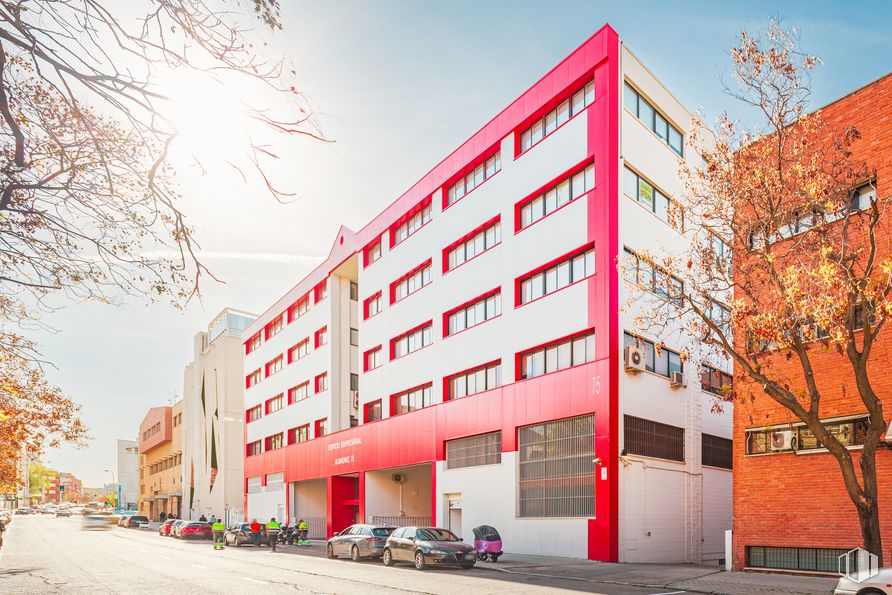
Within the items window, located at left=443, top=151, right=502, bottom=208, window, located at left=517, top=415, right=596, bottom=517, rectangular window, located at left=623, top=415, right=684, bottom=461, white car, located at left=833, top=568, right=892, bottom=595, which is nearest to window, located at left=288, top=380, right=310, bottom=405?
window, located at left=443, top=151, right=502, bottom=208

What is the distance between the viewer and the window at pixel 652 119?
90.1 ft

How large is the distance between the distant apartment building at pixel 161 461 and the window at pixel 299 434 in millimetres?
39323

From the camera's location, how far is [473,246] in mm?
33219

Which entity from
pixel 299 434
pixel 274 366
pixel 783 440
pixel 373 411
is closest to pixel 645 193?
pixel 783 440

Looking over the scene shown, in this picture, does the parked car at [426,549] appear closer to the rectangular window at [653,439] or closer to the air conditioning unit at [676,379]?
the rectangular window at [653,439]

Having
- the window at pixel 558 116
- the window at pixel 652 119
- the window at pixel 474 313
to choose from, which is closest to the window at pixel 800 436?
the window at pixel 474 313

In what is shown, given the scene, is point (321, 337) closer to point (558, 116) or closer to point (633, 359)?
point (558, 116)

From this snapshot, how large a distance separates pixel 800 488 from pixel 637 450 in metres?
7.16

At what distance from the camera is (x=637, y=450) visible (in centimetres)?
2550

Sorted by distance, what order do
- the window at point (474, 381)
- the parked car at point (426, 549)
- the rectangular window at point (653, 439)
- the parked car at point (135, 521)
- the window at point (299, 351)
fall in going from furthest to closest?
the parked car at point (135, 521)
the window at point (299, 351)
the window at point (474, 381)
the rectangular window at point (653, 439)
the parked car at point (426, 549)

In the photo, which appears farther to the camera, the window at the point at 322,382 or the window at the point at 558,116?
the window at the point at 322,382

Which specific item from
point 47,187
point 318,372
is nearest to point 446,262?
point 318,372

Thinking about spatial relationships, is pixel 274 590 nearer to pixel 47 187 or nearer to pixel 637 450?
pixel 47 187

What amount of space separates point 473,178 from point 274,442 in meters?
32.0
